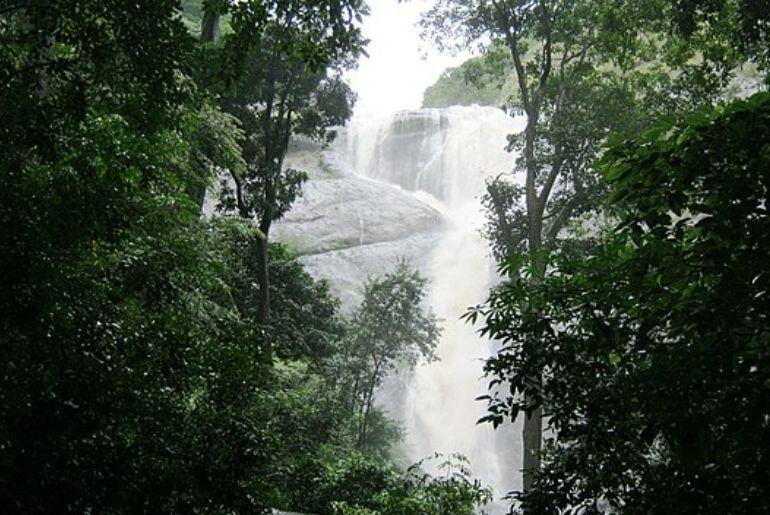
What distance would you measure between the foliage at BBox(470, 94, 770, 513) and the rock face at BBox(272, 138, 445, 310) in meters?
26.2

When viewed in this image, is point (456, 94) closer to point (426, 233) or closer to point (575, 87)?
point (426, 233)

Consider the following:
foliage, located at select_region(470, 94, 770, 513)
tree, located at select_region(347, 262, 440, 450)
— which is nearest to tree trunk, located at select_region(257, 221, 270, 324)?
tree, located at select_region(347, 262, 440, 450)

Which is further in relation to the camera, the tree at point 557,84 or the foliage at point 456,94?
the foliage at point 456,94

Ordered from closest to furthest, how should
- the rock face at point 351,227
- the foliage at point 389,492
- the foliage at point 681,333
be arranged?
the foliage at point 681,333
the foliage at point 389,492
the rock face at point 351,227

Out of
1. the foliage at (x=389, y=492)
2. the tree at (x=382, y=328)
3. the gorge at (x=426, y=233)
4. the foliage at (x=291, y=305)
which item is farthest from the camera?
the gorge at (x=426, y=233)

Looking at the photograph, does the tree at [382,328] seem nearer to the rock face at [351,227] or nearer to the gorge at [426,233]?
the gorge at [426,233]

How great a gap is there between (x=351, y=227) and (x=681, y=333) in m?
31.5

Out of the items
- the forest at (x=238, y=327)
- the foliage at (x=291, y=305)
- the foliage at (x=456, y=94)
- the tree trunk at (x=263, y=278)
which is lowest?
the foliage at (x=291, y=305)

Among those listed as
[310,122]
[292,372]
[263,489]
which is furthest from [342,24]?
[310,122]

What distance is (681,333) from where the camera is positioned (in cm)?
231

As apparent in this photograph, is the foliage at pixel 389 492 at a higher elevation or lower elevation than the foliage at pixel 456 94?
lower

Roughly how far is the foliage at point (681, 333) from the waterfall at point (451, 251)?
48.7ft

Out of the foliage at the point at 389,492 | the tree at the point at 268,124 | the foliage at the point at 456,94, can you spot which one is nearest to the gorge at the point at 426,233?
the foliage at the point at 456,94

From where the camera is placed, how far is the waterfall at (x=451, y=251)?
25.8 meters
